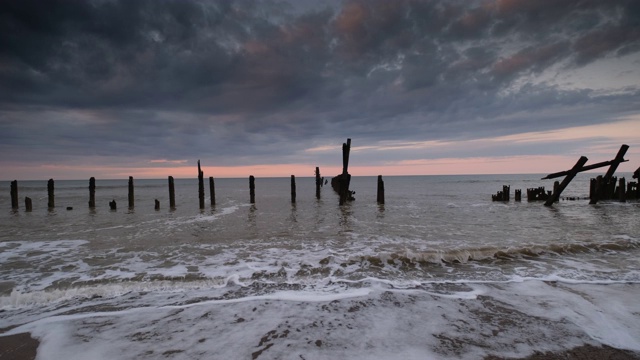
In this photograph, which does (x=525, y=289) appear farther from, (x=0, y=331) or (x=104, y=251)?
(x=104, y=251)

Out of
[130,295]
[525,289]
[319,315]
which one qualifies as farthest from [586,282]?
[130,295]

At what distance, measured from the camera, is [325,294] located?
540 cm

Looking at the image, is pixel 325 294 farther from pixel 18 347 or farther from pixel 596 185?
pixel 596 185

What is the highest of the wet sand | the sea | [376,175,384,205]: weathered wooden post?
[376,175,384,205]: weathered wooden post

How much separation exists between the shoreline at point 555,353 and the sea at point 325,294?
0.31ft

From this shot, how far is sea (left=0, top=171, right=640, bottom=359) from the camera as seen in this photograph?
3662 mm

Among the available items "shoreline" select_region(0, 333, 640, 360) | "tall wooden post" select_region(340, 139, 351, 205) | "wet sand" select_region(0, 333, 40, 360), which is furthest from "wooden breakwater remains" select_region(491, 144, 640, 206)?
"wet sand" select_region(0, 333, 40, 360)

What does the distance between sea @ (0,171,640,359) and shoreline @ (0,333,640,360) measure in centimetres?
10

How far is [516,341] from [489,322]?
1.70ft

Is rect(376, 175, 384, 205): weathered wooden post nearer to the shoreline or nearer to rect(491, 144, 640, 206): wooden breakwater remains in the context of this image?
rect(491, 144, 640, 206): wooden breakwater remains

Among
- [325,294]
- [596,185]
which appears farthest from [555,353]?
[596,185]

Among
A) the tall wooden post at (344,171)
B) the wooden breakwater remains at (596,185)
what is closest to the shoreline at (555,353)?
the wooden breakwater remains at (596,185)

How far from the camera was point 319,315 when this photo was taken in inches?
176

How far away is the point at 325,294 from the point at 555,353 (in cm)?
330
